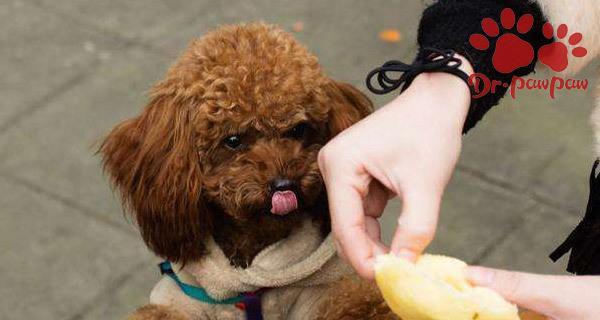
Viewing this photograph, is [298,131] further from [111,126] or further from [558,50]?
[111,126]

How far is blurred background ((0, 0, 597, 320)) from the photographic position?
368 cm

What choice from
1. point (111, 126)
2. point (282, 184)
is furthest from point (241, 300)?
point (111, 126)

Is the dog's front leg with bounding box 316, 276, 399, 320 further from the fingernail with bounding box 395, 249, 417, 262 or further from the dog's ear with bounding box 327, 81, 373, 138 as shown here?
the fingernail with bounding box 395, 249, 417, 262

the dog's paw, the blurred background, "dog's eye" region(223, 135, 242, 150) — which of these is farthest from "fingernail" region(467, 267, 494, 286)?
the blurred background

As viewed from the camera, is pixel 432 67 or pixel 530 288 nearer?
pixel 530 288

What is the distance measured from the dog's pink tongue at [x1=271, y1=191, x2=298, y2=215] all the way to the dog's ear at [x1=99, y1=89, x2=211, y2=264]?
0.67 ft

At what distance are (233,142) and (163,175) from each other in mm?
199

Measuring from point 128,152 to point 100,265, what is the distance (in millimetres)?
1164

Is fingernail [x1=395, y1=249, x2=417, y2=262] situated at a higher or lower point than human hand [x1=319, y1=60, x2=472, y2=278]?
lower

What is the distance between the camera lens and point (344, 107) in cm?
256

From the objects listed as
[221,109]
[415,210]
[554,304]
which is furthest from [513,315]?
[221,109]

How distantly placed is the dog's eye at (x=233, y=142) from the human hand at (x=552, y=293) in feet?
3.01

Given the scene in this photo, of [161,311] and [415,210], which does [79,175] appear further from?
[415,210]

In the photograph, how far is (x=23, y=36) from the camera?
465 cm
